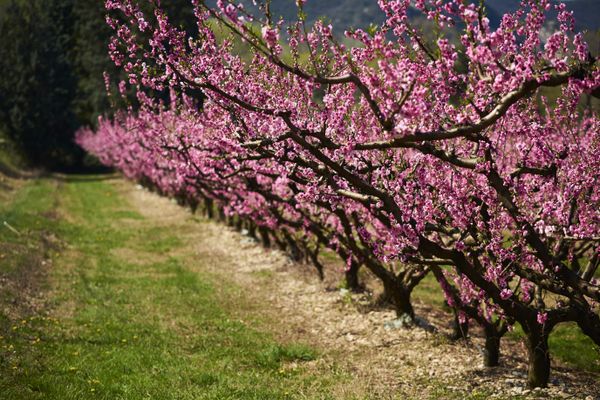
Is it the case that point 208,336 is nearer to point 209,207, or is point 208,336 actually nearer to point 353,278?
point 353,278

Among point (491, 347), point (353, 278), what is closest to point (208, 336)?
point (353, 278)

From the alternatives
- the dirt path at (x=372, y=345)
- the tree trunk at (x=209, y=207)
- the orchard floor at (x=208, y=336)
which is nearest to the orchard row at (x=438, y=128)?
the dirt path at (x=372, y=345)

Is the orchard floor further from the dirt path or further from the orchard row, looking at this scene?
the orchard row

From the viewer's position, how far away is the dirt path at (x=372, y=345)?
10.2m

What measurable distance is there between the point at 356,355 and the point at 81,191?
144 ft

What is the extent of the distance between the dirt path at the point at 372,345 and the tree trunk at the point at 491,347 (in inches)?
7.2

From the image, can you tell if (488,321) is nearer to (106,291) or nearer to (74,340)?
(74,340)

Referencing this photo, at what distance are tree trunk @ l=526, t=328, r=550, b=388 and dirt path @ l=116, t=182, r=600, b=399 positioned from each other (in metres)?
0.23

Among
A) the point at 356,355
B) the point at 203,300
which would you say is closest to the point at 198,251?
the point at 203,300

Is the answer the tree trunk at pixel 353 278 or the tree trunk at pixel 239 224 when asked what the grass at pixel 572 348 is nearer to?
the tree trunk at pixel 353 278

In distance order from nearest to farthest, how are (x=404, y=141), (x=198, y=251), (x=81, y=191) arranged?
(x=404, y=141)
(x=198, y=251)
(x=81, y=191)

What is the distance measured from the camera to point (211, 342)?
13195 mm

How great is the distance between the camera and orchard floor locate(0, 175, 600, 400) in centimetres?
999

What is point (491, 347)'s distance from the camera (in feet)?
36.7
